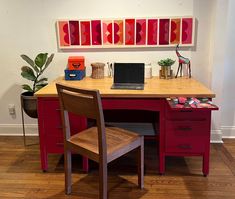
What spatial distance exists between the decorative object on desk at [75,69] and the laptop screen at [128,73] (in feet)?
1.34

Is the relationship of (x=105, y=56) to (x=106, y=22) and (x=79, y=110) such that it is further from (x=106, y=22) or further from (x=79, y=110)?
(x=79, y=110)

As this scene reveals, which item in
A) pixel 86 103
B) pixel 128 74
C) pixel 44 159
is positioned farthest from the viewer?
pixel 128 74

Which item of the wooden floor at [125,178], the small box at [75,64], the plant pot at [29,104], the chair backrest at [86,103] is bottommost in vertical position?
the wooden floor at [125,178]

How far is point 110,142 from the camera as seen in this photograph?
2.01m

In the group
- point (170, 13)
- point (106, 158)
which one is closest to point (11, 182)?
point (106, 158)

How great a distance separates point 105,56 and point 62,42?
1.56 feet

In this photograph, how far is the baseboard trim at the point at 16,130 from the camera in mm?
3244

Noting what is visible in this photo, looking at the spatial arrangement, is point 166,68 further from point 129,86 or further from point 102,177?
point 102,177

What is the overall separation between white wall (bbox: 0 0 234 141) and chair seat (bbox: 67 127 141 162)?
3.57 feet

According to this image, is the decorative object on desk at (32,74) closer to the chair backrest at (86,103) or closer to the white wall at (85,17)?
the white wall at (85,17)

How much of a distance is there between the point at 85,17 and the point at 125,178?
65.6 inches

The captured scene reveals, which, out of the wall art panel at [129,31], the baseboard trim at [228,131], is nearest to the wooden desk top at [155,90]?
the wall art panel at [129,31]

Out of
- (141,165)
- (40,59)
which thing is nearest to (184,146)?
(141,165)

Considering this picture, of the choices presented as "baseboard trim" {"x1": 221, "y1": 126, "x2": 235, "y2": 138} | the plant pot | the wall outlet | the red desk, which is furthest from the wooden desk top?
the wall outlet
